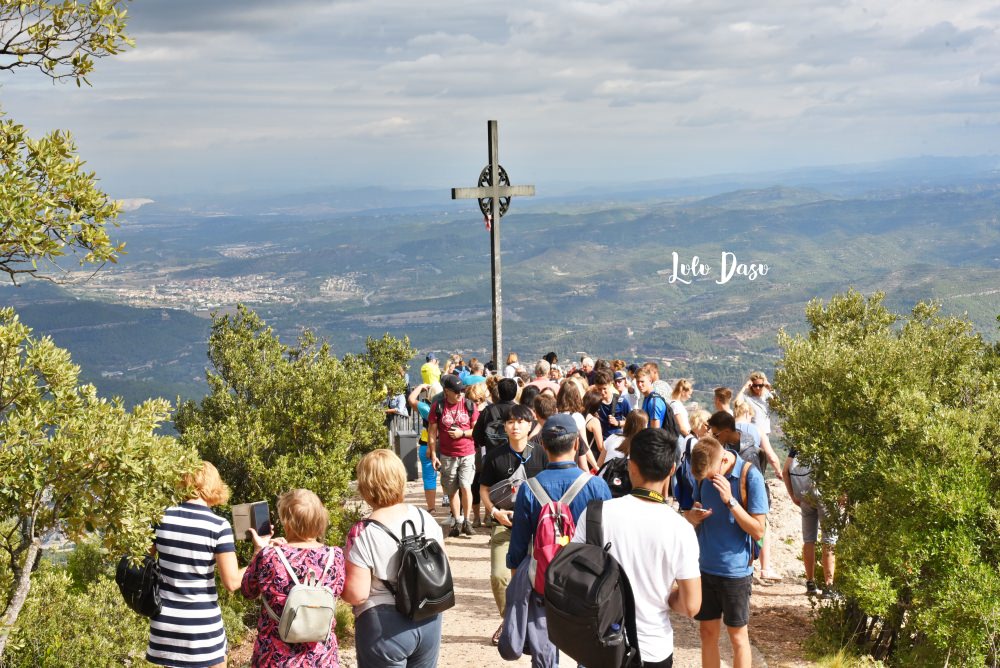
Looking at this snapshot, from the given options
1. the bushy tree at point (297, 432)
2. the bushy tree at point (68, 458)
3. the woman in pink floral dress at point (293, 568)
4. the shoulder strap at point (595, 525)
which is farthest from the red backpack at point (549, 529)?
the bushy tree at point (297, 432)

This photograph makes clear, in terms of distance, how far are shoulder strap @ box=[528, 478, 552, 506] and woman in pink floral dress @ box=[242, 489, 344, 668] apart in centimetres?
110

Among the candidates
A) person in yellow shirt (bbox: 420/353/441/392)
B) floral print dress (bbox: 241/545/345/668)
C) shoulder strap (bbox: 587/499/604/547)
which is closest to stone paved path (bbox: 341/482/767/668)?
floral print dress (bbox: 241/545/345/668)

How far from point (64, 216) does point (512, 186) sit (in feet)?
40.4

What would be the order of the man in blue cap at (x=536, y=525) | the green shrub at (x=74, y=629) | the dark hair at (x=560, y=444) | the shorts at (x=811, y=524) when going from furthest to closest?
the shorts at (x=811, y=524) < the green shrub at (x=74, y=629) < the dark hair at (x=560, y=444) < the man in blue cap at (x=536, y=525)

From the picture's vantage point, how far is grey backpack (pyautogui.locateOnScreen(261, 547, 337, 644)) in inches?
153

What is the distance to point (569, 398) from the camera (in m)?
7.02

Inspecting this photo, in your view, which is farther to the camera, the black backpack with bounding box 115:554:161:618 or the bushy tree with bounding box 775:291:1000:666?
the bushy tree with bounding box 775:291:1000:666

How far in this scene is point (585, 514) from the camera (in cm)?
395

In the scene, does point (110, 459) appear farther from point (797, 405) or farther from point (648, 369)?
point (648, 369)

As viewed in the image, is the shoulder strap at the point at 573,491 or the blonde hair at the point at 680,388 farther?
the blonde hair at the point at 680,388

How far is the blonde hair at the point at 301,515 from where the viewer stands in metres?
3.96

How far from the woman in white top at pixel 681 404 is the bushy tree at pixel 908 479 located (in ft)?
4.70

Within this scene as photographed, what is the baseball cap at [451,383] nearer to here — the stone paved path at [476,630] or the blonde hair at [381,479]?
the stone paved path at [476,630]

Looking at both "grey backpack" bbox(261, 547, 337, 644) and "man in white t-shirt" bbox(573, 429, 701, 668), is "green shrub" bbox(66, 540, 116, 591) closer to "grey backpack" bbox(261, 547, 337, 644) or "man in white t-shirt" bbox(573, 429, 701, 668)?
"grey backpack" bbox(261, 547, 337, 644)
